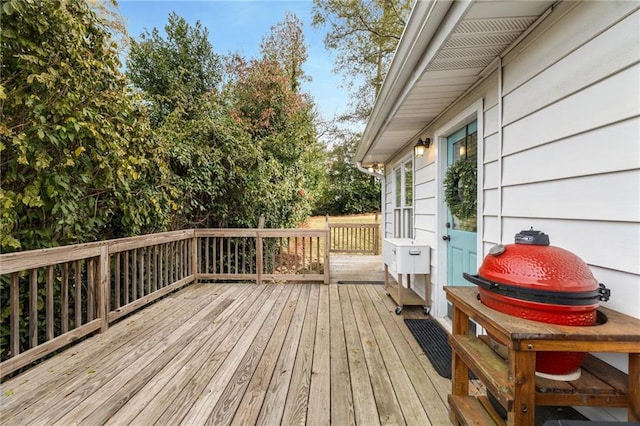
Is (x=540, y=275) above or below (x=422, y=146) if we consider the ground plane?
below

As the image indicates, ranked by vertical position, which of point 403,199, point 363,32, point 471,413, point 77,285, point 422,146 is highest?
point 363,32

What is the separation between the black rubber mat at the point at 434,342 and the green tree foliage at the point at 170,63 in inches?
273

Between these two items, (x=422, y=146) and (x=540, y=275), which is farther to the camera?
(x=422, y=146)

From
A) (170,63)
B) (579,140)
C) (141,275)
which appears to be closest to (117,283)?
(141,275)

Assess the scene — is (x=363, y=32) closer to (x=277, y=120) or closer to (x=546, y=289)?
(x=277, y=120)

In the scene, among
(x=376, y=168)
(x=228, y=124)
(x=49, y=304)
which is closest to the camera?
(x=49, y=304)

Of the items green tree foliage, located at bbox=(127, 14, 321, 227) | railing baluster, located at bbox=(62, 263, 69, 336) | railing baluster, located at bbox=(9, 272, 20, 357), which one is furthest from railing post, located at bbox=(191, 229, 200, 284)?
railing baluster, located at bbox=(9, 272, 20, 357)

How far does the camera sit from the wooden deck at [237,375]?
5.37ft

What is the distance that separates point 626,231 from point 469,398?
3.32ft

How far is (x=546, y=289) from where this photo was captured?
1027 mm

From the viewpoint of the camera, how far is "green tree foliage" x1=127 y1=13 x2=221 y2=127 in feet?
23.9

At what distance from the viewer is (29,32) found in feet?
7.23

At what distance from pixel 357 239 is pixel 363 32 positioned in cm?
551

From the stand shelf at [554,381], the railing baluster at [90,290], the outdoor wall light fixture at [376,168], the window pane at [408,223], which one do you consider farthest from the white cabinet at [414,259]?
the outdoor wall light fixture at [376,168]
